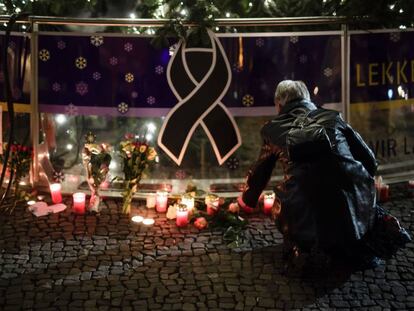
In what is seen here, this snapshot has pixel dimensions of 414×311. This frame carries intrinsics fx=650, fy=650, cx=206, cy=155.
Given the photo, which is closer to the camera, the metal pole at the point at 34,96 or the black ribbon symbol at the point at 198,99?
the black ribbon symbol at the point at 198,99

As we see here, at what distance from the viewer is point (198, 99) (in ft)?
26.1

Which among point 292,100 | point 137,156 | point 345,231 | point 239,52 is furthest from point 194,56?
point 345,231

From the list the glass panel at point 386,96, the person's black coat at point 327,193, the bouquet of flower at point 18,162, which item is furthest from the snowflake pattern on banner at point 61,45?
the glass panel at point 386,96

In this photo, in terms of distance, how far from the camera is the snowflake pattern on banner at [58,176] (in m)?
8.44

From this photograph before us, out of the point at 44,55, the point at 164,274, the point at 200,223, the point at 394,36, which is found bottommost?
the point at 164,274

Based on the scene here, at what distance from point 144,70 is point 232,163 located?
1.60m

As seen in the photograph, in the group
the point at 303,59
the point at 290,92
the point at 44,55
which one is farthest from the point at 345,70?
the point at 44,55

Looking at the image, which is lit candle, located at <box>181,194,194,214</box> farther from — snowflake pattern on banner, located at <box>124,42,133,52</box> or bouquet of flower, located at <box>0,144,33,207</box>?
bouquet of flower, located at <box>0,144,33,207</box>

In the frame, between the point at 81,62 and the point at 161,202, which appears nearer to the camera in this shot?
the point at 161,202

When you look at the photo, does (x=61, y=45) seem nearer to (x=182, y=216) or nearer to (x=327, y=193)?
(x=182, y=216)

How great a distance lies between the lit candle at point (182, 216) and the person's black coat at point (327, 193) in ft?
5.06

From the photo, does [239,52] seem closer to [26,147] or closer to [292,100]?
[292,100]

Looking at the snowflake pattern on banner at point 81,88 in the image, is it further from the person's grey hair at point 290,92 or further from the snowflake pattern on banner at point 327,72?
the snowflake pattern on banner at point 327,72

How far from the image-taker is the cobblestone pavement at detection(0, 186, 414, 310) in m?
5.64
